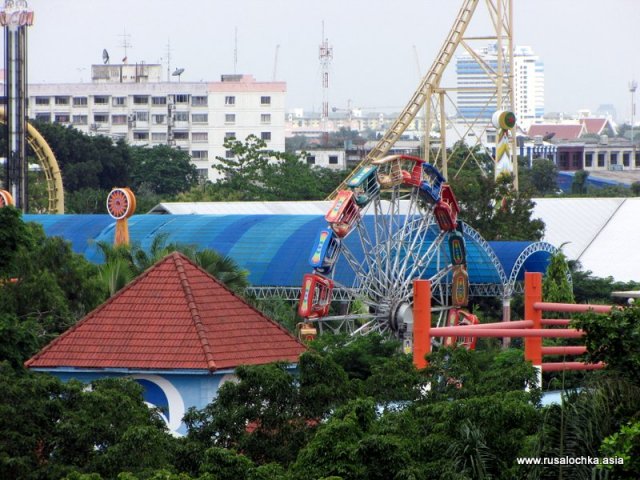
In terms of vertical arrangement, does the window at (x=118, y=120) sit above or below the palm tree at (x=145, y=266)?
above

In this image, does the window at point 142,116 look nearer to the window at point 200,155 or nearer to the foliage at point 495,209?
the window at point 200,155

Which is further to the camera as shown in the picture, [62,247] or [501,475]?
[62,247]

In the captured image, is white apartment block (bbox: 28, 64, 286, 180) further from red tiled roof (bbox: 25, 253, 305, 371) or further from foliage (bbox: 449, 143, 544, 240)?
red tiled roof (bbox: 25, 253, 305, 371)

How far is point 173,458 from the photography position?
19094 millimetres

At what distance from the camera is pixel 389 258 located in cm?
4550

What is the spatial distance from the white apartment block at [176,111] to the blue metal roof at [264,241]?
82696mm

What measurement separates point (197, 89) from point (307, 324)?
99.8 m

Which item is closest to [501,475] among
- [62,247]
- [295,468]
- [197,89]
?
[295,468]

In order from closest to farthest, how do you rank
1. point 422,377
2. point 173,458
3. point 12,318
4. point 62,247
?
point 173,458
point 422,377
point 12,318
point 62,247

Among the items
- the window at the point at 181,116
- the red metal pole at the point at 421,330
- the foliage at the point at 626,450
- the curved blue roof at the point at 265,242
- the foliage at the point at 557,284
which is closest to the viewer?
the foliage at the point at 626,450

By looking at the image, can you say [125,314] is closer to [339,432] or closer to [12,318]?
[12,318]

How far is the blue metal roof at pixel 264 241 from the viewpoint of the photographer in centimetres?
4928

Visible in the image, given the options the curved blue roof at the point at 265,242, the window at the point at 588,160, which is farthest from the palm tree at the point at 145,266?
the window at the point at 588,160

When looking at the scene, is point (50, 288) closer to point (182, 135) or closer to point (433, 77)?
point (433, 77)
